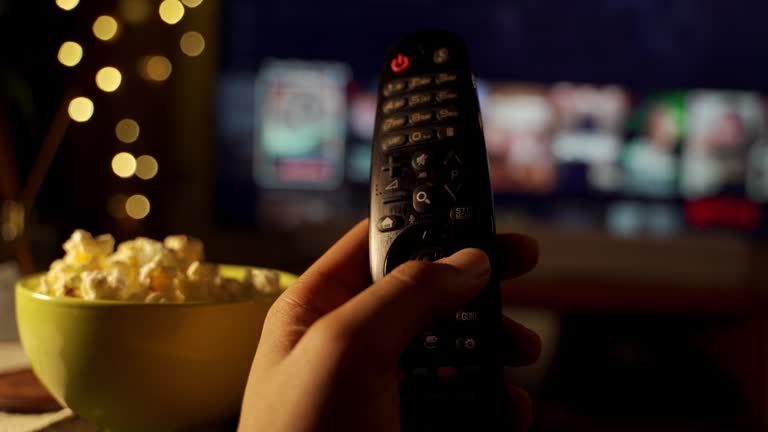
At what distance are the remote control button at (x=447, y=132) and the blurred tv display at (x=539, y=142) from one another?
51.9 inches

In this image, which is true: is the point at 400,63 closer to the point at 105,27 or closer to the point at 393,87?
the point at 393,87

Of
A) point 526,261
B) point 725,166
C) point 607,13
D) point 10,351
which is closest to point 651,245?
point 725,166

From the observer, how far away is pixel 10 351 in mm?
532

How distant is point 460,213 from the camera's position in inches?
14.7

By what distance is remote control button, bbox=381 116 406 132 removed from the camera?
0.41m

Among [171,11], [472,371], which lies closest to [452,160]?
[472,371]

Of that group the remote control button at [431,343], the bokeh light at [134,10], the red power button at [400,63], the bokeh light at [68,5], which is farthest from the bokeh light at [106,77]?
the remote control button at [431,343]

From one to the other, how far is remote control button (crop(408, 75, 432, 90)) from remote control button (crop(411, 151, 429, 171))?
0.05 m

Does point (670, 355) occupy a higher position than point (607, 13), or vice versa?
point (607, 13)

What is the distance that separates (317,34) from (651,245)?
100 cm

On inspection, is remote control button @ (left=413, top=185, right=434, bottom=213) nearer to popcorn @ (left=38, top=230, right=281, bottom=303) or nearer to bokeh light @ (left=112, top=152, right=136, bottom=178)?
popcorn @ (left=38, top=230, right=281, bottom=303)

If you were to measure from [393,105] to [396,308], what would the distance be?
0.19 m

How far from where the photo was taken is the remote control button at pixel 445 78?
1.36 feet

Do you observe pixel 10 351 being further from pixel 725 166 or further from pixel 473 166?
pixel 725 166
